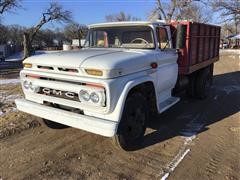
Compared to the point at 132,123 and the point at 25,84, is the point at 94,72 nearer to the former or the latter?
the point at 132,123

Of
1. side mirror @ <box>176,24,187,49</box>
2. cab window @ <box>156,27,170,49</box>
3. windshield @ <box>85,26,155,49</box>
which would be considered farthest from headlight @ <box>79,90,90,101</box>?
side mirror @ <box>176,24,187,49</box>

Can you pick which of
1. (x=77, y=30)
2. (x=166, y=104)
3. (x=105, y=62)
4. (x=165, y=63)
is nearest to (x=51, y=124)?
(x=105, y=62)

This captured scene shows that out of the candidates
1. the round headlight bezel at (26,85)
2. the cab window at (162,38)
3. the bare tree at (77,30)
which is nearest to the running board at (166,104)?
the cab window at (162,38)

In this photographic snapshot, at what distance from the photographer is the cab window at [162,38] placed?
6.09 meters

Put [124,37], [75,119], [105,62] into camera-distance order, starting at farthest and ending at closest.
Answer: [124,37]
[75,119]
[105,62]

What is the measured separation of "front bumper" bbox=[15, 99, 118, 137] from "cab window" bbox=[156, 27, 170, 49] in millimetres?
2512

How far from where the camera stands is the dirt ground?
4.29 metres

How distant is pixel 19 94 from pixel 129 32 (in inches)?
182

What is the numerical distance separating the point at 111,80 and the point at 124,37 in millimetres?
2229

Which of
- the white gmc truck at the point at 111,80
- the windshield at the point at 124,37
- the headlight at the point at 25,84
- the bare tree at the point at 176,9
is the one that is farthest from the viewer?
the bare tree at the point at 176,9

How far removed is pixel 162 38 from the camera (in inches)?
245

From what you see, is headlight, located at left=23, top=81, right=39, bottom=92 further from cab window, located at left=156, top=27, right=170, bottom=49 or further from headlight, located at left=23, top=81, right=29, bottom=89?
cab window, located at left=156, top=27, right=170, bottom=49

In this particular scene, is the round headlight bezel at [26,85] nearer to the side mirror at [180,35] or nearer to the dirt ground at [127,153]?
the dirt ground at [127,153]

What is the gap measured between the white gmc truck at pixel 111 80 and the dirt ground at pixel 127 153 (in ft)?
1.33
